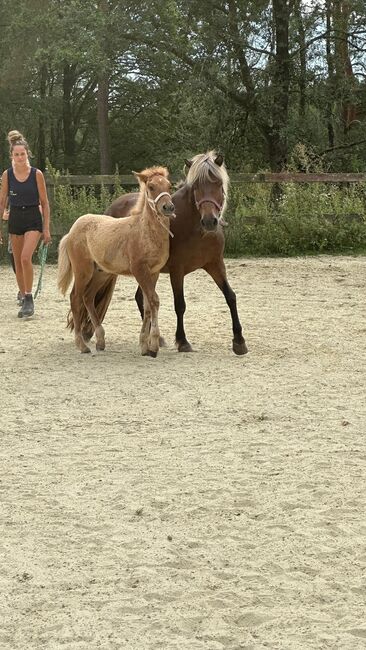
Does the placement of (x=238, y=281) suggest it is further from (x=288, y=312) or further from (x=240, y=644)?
(x=240, y=644)

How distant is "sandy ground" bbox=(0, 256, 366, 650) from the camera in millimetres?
3369

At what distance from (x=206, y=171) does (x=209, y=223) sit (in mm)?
436

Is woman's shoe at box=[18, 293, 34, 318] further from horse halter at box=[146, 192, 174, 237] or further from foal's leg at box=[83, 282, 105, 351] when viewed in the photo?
horse halter at box=[146, 192, 174, 237]

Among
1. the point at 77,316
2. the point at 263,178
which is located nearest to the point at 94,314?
the point at 77,316

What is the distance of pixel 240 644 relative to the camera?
318 centimetres

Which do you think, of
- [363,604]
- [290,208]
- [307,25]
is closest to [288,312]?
[290,208]

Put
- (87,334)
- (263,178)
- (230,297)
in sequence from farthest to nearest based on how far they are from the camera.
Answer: (263,178) → (87,334) → (230,297)

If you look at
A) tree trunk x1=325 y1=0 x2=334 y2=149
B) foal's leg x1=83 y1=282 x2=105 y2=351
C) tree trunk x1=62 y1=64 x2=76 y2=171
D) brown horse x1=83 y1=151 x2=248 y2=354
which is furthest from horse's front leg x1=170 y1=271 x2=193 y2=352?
tree trunk x1=62 y1=64 x2=76 y2=171

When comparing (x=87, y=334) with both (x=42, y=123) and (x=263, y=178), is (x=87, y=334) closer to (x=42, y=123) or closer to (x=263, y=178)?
(x=263, y=178)

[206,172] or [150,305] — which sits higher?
[206,172]

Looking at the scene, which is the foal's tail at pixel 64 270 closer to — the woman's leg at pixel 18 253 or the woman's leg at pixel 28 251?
the woman's leg at pixel 28 251

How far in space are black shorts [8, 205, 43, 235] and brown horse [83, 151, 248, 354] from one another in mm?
2029

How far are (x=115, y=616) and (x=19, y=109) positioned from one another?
28877mm

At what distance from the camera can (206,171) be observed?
7.86 metres
